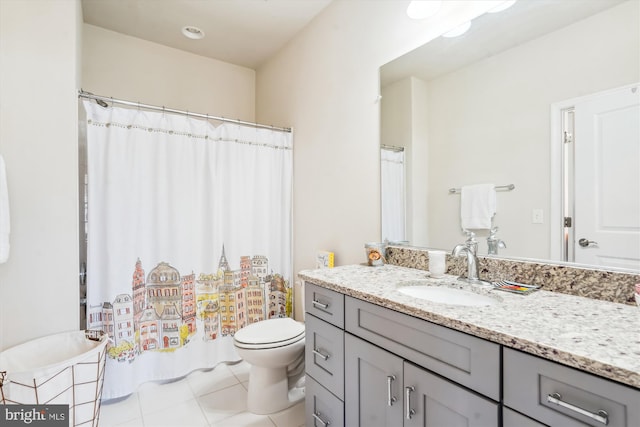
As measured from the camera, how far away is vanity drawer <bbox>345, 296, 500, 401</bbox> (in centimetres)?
79

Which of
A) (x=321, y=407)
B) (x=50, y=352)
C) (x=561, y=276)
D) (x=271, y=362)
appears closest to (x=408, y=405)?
(x=321, y=407)

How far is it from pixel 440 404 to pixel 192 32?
296cm

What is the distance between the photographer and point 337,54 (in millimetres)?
2096

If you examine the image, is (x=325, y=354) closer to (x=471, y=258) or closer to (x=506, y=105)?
(x=471, y=258)

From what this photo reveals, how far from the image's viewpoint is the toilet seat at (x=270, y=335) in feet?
5.57

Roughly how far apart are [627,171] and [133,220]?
2.37 metres

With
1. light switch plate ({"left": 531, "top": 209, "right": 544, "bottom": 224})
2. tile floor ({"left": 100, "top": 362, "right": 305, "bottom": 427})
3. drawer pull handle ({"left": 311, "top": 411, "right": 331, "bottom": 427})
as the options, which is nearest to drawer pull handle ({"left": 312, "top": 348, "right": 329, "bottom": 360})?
drawer pull handle ({"left": 311, "top": 411, "right": 331, "bottom": 427})

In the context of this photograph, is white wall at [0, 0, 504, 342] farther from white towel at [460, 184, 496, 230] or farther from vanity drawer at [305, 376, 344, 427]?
vanity drawer at [305, 376, 344, 427]

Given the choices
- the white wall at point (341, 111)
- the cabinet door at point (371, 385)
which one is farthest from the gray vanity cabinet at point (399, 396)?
the white wall at point (341, 111)

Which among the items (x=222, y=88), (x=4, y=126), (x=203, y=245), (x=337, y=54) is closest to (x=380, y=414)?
(x=203, y=245)

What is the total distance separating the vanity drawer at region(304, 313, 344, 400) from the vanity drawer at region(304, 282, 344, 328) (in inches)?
1.2

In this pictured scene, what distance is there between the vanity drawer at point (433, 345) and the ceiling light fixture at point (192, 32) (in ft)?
8.16

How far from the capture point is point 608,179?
104cm

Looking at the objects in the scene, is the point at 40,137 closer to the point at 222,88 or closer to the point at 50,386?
the point at 50,386
